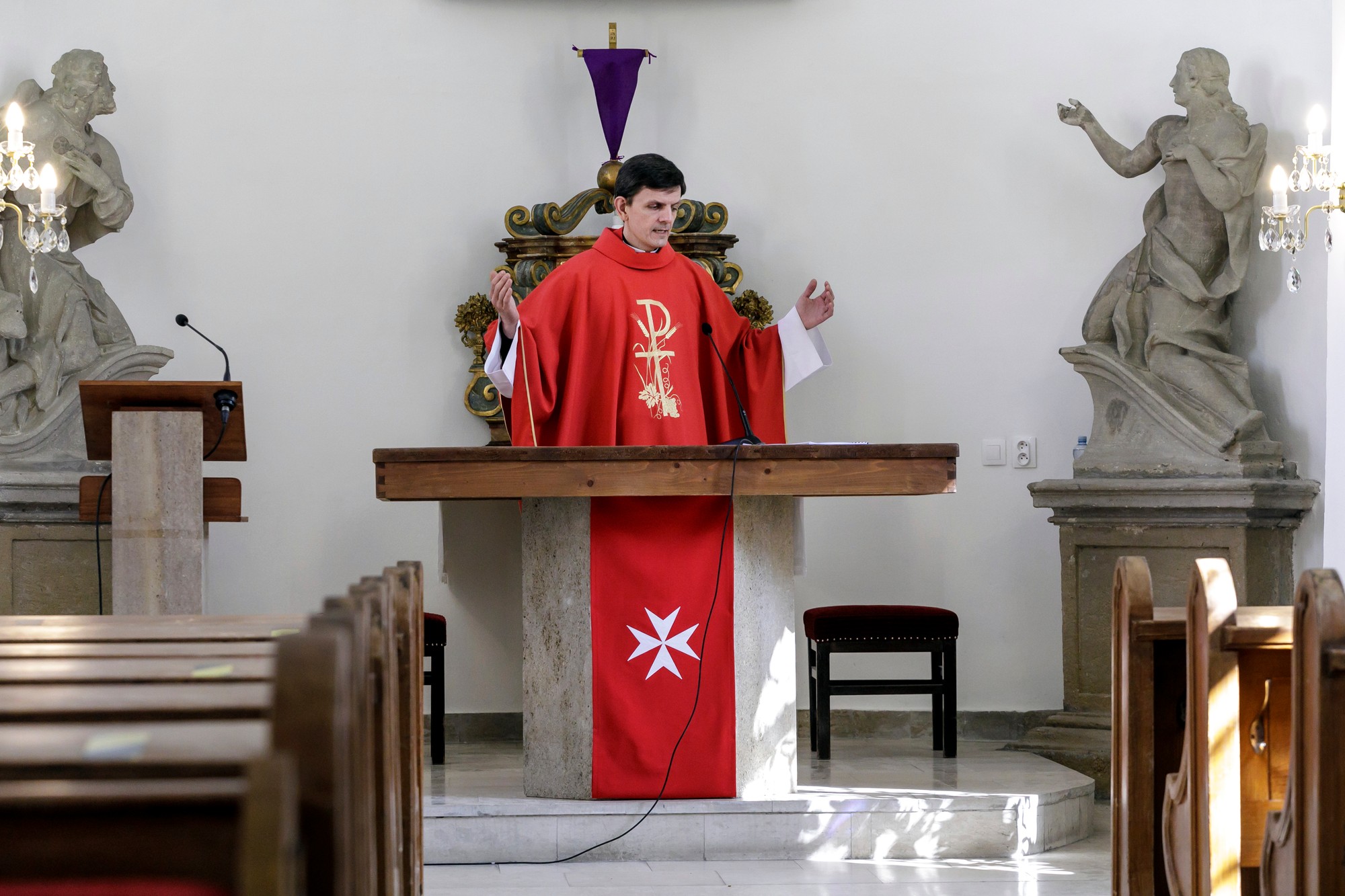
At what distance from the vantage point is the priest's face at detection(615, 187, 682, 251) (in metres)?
4.08

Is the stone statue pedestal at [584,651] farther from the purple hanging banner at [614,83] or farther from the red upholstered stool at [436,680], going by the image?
the purple hanging banner at [614,83]

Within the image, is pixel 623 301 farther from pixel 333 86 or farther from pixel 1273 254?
pixel 1273 254

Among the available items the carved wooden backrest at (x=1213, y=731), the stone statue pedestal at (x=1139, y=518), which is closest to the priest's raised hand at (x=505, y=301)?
the carved wooden backrest at (x=1213, y=731)

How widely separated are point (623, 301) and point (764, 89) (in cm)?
167

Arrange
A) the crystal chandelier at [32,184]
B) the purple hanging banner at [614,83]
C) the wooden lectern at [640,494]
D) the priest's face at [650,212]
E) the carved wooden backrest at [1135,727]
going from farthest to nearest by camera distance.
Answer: the purple hanging banner at [614,83]
the priest's face at [650,212]
the crystal chandelier at [32,184]
the wooden lectern at [640,494]
the carved wooden backrest at [1135,727]

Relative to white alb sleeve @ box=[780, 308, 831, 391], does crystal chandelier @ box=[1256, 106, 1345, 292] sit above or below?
above

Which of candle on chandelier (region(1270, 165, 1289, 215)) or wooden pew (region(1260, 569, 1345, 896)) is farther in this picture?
candle on chandelier (region(1270, 165, 1289, 215))

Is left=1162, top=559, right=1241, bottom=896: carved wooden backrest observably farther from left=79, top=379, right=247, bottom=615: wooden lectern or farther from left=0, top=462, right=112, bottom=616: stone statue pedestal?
left=0, top=462, right=112, bottom=616: stone statue pedestal

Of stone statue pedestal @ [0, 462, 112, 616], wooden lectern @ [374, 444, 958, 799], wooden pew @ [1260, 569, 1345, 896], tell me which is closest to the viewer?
wooden pew @ [1260, 569, 1345, 896]

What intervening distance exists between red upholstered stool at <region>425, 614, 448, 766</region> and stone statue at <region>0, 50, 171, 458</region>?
4.55 feet

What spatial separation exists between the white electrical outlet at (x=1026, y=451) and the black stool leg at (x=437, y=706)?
230cm

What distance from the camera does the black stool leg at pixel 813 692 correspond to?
4.66 meters

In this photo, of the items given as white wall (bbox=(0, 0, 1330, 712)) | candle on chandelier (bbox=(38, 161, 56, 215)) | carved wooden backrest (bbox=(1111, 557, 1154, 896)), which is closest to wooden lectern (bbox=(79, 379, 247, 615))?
candle on chandelier (bbox=(38, 161, 56, 215))

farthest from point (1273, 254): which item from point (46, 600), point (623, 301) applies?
point (46, 600)
